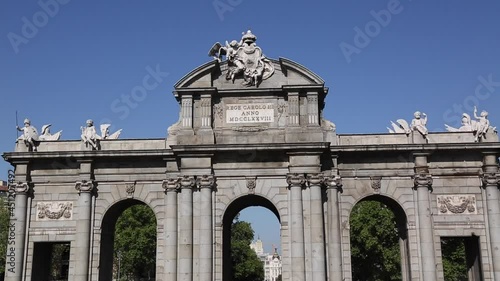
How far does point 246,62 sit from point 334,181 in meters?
7.46

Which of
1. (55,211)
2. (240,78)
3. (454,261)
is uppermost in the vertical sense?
(240,78)

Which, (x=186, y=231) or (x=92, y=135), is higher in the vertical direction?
(x=92, y=135)

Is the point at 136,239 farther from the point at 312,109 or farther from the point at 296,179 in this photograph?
the point at 312,109

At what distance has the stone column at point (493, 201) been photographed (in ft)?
81.7

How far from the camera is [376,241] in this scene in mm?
48125

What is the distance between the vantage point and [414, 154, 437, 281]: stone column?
81.7 feet

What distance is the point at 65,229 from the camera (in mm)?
26547

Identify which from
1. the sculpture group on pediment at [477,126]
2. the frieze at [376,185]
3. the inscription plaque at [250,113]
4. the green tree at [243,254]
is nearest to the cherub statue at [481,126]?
the sculpture group on pediment at [477,126]

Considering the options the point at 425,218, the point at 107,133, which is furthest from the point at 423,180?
the point at 107,133

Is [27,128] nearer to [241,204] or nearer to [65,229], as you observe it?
[65,229]

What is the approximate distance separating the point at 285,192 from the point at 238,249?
49.8 m

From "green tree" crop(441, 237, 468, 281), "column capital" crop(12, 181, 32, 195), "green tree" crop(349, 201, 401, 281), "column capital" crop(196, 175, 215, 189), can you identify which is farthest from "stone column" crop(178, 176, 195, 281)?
"green tree" crop(441, 237, 468, 281)

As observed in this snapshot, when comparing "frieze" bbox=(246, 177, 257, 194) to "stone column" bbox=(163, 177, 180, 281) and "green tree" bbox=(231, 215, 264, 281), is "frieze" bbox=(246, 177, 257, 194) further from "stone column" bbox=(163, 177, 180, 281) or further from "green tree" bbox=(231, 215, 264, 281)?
"green tree" bbox=(231, 215, 264, 281)

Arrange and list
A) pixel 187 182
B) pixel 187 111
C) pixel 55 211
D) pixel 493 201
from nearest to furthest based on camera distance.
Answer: pixel 187 182
pixel 493 201
pixel 187 111
pixel 55 211
